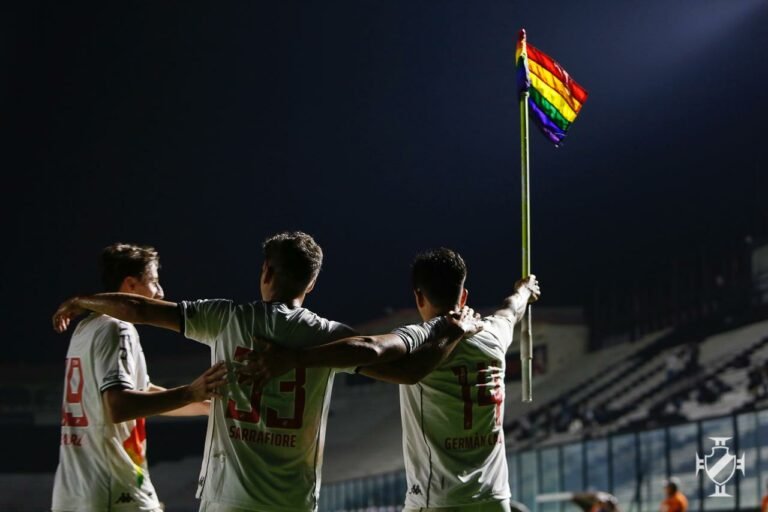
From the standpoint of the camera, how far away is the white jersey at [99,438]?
2.97 m

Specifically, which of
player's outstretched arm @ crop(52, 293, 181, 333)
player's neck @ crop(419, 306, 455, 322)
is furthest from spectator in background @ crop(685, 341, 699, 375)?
player's outstretched arm @ crop(52, 293, 181, 333)

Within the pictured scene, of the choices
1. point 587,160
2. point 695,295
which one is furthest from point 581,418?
point 587,160

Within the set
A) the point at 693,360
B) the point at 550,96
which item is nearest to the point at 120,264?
the point at 550,96

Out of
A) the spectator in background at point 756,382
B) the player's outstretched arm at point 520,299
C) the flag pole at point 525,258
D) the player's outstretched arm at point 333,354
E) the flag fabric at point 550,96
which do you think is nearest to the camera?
the player's outstretched arm at point 333,354

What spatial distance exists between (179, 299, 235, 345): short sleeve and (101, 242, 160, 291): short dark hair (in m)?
0.70

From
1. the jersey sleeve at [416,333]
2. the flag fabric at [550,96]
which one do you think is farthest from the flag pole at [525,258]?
the jersey sleeve at [416,333]

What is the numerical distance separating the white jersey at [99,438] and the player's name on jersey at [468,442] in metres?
0.96

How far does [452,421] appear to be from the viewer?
2908 mm

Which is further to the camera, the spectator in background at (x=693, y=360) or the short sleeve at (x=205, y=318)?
the spectator in background at (x=693, y=360)

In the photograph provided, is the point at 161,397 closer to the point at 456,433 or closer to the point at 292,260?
the point at 292,260

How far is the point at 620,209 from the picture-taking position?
1680 centimetres

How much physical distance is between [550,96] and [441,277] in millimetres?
1810

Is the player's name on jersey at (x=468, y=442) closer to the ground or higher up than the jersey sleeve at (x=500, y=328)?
closer to the ground

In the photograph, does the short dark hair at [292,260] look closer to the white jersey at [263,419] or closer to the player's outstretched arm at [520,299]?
the white jersey at [263,419]
